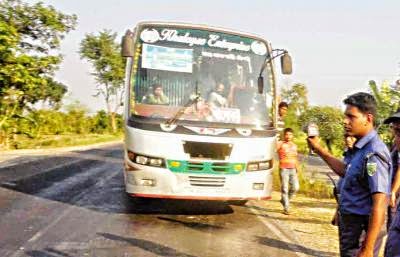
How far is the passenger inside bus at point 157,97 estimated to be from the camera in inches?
338

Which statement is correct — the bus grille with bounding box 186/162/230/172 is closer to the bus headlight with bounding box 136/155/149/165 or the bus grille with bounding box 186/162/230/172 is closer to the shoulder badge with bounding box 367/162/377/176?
the bus headlight with bounding box 136/155/149/165

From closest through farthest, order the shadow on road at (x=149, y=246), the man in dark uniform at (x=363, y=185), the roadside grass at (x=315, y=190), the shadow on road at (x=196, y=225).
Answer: the man in dark uniform at (x=363, y=185) < the shadow on road at (x=149, y=246) < the shadow on road at (x=196, y=225) < the roadside grass at (x=315, y=190)

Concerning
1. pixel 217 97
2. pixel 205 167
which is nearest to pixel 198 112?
pixel 217 97

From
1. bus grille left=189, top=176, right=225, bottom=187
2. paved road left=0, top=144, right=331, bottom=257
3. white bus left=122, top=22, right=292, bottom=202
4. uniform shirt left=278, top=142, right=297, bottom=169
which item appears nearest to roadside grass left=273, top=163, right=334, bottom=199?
paved road left=0, top=144, right=331, bottom=257

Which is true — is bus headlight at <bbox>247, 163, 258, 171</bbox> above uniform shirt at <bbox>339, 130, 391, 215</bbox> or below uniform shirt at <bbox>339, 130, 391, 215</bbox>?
below

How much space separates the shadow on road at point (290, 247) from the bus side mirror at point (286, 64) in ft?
9.85

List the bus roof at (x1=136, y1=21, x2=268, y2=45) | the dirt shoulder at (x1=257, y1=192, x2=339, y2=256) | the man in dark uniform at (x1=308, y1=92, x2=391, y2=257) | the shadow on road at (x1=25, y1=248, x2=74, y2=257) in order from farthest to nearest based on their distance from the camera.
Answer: the bus roof at (x1=136, y1=21, x2=268, y2=45), the dirt shoulder at (x1=257, y1=192, x2=339, y2=256), the shadow on road at (x1=25, y1=248, x2=74, y2=257), the man in dark uniform at (x1=308, y1=92, x2=391, y2=257)

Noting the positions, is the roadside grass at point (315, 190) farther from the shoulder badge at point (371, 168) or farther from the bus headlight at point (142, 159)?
the shoulder badge at point (371, 168)

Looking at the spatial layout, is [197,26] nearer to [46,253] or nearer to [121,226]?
[121,226]

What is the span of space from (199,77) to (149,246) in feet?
10.5

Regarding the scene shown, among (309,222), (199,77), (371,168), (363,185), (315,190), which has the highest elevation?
(199,77)

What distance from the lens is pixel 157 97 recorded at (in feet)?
28.3

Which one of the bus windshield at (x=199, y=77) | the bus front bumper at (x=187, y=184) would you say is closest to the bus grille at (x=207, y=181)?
the bus front bumper at (x=187, y=184)

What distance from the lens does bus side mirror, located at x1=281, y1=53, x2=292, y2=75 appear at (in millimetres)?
9086
